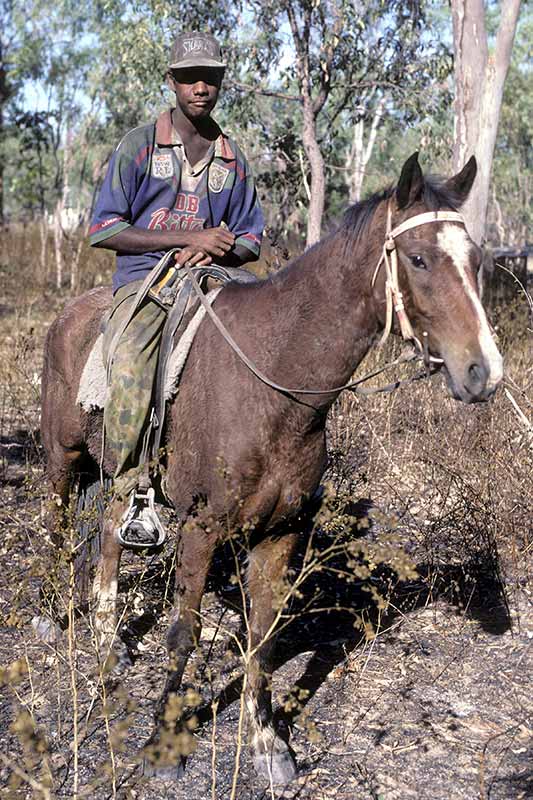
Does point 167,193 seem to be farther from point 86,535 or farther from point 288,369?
point 86,535

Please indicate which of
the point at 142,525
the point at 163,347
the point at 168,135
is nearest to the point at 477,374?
the point at 163,347

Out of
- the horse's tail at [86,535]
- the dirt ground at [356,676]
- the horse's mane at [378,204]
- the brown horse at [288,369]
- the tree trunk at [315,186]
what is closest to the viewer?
the brown horse at [288,369]

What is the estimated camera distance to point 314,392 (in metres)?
3.23

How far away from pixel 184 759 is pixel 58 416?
1919mm

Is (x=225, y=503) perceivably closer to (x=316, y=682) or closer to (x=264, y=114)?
(x=316, y=682)

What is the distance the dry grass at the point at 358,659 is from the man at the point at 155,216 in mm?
479

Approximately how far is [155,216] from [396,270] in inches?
55.9

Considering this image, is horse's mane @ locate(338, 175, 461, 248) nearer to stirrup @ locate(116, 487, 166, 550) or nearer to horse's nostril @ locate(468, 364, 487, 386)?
horse's nostril @ locate(468, 364, 487, 386)

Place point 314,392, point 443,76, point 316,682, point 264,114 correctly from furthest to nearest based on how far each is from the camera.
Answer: point 264,114, point 443,76, point 316,682, point 314,392

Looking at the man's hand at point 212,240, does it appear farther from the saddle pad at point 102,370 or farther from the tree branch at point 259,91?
the tree branch at point 259,91

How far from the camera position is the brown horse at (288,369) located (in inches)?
114

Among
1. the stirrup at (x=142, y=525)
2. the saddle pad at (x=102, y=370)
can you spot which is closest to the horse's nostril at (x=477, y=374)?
the saddle pad at (x=102, y=370)

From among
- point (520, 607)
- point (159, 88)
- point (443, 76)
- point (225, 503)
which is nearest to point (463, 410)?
point (520, 607)

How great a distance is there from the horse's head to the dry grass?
561 mm
